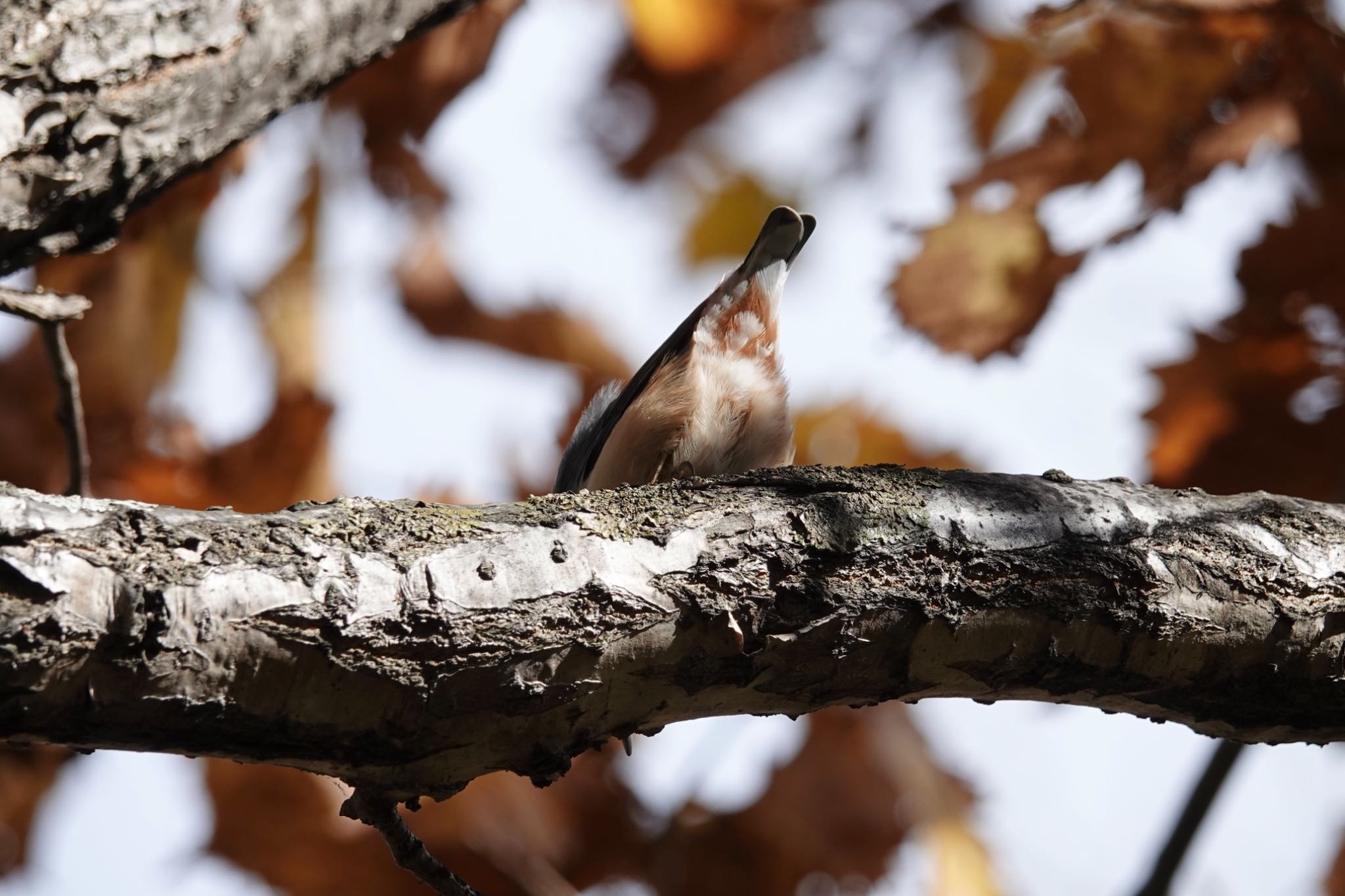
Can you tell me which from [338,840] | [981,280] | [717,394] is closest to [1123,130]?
[981,280]

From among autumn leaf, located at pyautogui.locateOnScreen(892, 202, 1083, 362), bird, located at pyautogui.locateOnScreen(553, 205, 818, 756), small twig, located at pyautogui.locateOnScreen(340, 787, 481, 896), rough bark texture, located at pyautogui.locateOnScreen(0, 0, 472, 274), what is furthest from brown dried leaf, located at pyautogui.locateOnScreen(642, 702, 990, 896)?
rough bark texture, located at pyautogui.locateOnScreen(0, 0, 472, 274)

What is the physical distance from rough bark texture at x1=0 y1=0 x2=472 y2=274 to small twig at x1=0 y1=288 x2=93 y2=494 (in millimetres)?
71

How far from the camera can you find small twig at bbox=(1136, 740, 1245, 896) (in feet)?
7.39

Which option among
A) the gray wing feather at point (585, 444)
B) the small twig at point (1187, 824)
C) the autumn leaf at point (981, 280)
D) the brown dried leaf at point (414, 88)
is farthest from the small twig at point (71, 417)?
the small twig at point (1187, 824)

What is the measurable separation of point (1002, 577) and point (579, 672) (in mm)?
603

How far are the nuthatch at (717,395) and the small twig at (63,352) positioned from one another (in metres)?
1.16

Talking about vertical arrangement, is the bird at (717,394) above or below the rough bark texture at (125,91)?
below

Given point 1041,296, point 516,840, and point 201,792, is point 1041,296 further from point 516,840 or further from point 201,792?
point 201,792

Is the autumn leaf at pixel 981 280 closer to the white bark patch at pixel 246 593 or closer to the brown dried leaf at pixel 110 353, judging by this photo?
the white bark patch at pixel 246 593

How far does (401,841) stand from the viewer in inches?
50.7

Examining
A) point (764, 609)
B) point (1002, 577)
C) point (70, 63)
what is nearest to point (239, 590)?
point (764, 609)

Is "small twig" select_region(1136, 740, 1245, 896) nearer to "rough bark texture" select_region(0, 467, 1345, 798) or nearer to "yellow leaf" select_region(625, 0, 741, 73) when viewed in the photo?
"rough bark texture" select_region(0, 467, 1345, 798)

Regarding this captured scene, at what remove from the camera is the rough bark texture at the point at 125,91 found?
1.79m

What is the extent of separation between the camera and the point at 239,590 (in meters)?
1.12
